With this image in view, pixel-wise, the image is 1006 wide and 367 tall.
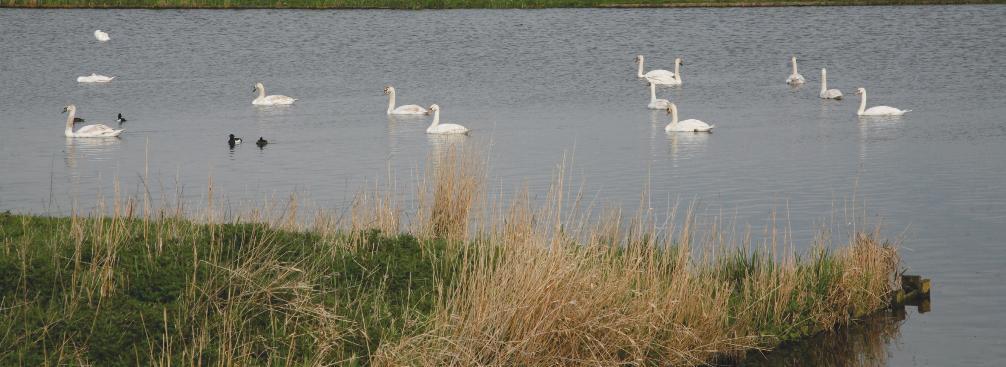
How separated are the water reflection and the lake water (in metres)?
0.16

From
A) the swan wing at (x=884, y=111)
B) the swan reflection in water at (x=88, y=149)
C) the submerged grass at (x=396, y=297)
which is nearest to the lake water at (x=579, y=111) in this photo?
the swan reflection in water at (x=88, y=149)

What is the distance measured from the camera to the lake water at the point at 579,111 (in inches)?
760

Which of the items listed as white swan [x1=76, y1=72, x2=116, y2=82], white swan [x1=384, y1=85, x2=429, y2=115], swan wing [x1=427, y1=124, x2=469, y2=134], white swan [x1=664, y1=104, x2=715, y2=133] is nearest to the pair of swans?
white swan [x1=384, y1=85, x2=429, y2=115]

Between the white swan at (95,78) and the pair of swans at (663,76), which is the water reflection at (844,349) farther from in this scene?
the white swan at (95,78)

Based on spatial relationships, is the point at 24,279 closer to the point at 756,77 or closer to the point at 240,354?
the point at 240,354

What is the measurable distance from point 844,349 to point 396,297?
3.94 metres

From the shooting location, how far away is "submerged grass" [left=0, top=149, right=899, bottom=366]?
10.0 m

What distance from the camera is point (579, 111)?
32.4 metres

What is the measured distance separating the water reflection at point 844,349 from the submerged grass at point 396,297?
121mm

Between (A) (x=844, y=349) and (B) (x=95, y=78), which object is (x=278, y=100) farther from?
(A) (x=844, y=349)

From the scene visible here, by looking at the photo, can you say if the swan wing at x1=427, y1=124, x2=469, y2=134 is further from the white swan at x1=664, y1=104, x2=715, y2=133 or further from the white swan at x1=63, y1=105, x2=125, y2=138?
the white swan at x1=63, y1=105, x2=125, y2=138

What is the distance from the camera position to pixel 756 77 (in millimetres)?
40344

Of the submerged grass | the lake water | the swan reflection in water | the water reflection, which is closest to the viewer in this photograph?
the submerged grass

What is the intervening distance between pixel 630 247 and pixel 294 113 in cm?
2210
